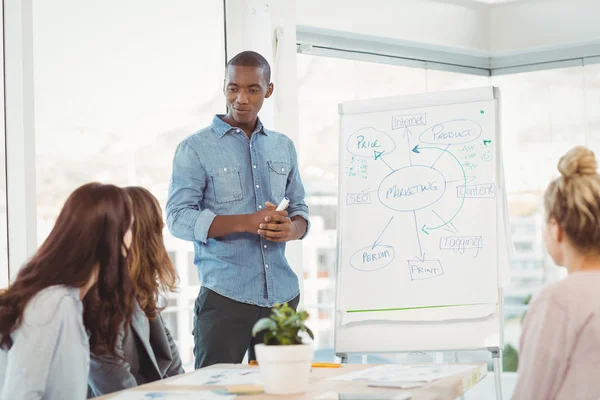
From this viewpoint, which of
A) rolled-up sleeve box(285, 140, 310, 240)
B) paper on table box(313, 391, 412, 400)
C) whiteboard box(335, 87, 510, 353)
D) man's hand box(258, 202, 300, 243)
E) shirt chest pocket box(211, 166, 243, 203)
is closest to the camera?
paper on table box(313, 391, 412, 400)

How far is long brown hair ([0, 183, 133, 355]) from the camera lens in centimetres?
165

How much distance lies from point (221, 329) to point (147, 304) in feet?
1.41

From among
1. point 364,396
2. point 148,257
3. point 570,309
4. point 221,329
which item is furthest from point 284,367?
point 221,329

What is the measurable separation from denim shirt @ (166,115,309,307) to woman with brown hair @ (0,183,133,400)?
75 cm

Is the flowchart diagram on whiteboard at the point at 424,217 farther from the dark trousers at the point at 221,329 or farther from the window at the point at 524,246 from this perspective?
the window at the point at 524,246

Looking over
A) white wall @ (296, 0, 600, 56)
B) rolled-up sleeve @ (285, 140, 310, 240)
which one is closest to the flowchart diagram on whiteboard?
rolled-up sleeve @ (285, 140, 310, 240)

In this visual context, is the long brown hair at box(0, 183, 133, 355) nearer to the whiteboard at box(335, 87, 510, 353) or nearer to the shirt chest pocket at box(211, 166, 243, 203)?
the shirt chest pocket at box(211, 166, 243, 203)

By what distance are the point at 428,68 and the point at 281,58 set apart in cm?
139

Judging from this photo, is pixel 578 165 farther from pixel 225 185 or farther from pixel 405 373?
pixel 225 185

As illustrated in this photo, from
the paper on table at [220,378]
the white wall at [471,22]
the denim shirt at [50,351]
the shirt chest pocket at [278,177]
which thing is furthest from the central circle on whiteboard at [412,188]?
the denim shirt at [50,351]

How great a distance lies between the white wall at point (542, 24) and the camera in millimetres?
4559

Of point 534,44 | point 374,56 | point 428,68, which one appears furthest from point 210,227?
point 534,44

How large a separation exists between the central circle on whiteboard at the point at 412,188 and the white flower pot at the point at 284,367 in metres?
1.52

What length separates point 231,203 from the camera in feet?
8.74
